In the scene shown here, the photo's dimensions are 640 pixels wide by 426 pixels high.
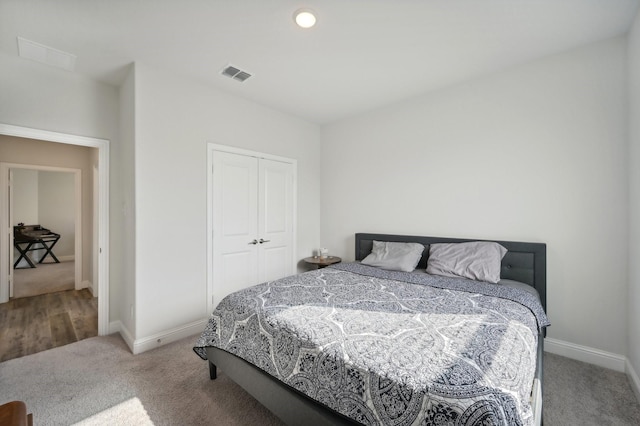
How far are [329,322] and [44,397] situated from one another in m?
2.12

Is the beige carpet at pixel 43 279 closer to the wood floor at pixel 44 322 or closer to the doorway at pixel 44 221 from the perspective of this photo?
the doorway at pixel 44 221

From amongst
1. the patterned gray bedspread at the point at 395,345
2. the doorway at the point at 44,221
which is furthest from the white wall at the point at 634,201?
the doorway at the point at 44,221

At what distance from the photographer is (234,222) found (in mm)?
3311

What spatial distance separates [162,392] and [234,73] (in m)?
2.86

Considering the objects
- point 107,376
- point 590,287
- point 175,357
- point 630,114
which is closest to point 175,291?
point 175,357

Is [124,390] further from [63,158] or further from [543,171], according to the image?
[543,171]

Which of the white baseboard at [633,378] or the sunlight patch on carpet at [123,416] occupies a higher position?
the white baseboard at [633,378]

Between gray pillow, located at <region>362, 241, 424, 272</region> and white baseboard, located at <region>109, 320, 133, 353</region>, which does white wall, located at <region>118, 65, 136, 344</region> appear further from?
gray pillow, located at <region>362, 241, 424, 272</region>

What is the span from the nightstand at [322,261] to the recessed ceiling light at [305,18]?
2.71 metres

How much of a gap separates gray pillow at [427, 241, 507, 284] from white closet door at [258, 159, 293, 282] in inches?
77.4

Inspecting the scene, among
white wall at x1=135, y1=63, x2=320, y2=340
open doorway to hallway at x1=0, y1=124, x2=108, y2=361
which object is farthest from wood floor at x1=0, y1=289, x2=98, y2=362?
white wall at x1=135, y1=63, x2=320, y2=340

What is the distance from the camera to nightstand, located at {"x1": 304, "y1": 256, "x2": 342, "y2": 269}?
12.4ft

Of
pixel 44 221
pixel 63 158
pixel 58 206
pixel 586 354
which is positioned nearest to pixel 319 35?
pixel 586 354

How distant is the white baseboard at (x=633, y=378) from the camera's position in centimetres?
188
